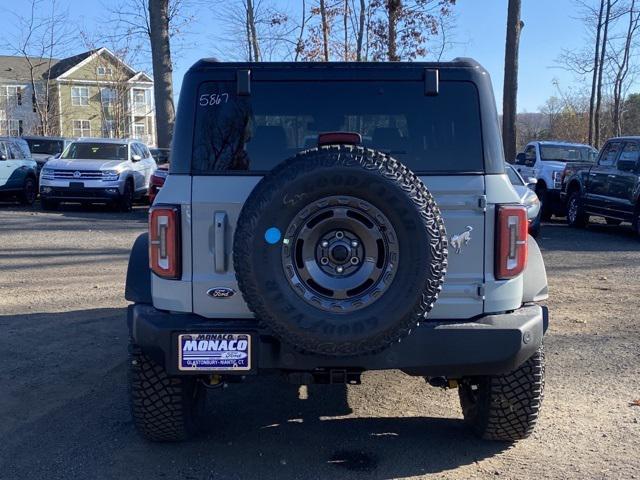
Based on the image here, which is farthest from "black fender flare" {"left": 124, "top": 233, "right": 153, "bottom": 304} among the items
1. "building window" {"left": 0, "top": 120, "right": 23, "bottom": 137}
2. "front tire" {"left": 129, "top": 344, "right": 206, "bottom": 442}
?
"building window" {"left": 0, "top": 120, "right": 23, "bottom": 137}

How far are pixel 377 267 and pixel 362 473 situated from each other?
119cm

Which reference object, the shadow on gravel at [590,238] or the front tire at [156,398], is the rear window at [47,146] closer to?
the shadow on gravel at [590,238]

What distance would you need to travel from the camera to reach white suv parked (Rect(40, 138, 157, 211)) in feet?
54.9

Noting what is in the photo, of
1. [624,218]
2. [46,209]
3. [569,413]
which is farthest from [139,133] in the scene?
[569,413]

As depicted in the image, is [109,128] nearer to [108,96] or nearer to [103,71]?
[108,96]

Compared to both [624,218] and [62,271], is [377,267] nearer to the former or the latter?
[62,271]

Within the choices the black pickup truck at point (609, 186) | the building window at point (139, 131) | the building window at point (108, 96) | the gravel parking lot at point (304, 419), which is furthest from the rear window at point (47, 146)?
the building window at point (139, 131)

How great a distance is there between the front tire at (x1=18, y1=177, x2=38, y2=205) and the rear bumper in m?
16.4

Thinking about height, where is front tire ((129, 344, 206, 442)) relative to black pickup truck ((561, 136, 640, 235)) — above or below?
below

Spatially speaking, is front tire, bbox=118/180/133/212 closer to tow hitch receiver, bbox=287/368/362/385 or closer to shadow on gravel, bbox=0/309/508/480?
shadow on gravel, bbox=0/309/508/480

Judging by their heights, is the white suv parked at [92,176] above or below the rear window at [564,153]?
below

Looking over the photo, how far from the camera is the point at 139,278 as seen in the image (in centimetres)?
395

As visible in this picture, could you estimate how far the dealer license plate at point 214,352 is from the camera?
3.44m

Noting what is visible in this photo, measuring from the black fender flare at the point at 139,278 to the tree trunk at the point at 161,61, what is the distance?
17695mm
